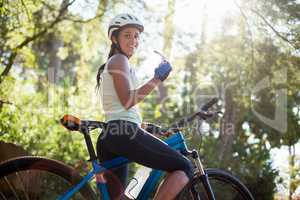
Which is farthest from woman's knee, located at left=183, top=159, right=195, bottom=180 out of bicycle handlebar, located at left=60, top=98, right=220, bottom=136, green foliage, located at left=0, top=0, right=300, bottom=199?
green foliage, located at left=0, top=0, right=300, bottom=199

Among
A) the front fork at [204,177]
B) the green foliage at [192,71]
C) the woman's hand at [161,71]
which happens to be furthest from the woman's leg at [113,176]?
the green foliage at [192,71]

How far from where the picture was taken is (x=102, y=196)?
11.8 ft

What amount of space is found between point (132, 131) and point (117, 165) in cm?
35

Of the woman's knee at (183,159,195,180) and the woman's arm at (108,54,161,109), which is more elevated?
the woman's arm at (108,54,161,109)

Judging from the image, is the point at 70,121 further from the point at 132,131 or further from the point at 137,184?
the point at 137,184

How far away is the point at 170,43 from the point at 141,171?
19.3 feet

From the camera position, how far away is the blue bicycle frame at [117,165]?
3494mm

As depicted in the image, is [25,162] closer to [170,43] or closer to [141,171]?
[141,171]

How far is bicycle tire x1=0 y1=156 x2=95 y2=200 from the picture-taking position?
3338 millimetres

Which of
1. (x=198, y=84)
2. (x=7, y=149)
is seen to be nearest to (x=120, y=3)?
(x=7, y=149)

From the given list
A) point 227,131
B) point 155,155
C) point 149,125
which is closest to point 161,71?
point 155,155

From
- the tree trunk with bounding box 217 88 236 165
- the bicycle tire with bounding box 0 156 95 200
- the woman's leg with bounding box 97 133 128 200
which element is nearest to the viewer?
the bicycle tire with bounding box 0 156 95 200

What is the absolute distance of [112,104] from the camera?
352cm

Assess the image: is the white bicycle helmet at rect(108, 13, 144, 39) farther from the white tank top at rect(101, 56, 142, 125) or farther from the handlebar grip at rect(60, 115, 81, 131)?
the handlebar grip at rect(60, 115, 81, 131)
